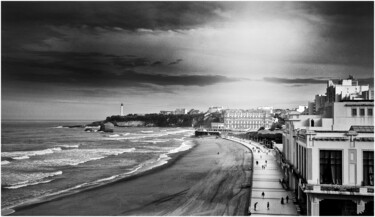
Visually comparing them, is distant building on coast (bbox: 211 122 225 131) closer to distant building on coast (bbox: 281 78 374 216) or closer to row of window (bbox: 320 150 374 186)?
distant building on coast (bbox: 281 78 374 216)

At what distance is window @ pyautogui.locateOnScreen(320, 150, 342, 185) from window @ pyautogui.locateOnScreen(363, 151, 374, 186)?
20.6 inches

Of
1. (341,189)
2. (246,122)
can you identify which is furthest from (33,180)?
(246,122)

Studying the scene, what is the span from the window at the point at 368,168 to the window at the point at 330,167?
522mm

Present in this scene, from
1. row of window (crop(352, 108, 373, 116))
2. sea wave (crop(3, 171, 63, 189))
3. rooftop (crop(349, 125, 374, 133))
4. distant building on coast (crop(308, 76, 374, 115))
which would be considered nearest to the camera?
rooftop (crop(349, 125, 374, 133))

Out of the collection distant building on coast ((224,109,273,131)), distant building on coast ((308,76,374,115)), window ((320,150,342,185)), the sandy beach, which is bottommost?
the sandy beach

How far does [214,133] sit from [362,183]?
1794 inches

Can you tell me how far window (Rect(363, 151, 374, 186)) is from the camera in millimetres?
8609

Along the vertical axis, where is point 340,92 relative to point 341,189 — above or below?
above

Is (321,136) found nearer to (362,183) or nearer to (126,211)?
(362,183)

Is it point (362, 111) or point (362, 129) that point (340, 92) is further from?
point (362, 129)

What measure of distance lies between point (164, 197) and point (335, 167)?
6580 millimetres

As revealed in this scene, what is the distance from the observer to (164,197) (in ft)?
44.1

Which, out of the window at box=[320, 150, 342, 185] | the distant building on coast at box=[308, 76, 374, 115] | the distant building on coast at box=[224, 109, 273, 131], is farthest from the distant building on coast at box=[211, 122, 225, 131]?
the window at box=[320, 150, 342, 185]

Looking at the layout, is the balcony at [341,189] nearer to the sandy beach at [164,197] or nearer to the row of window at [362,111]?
the row of window at [362,111]
